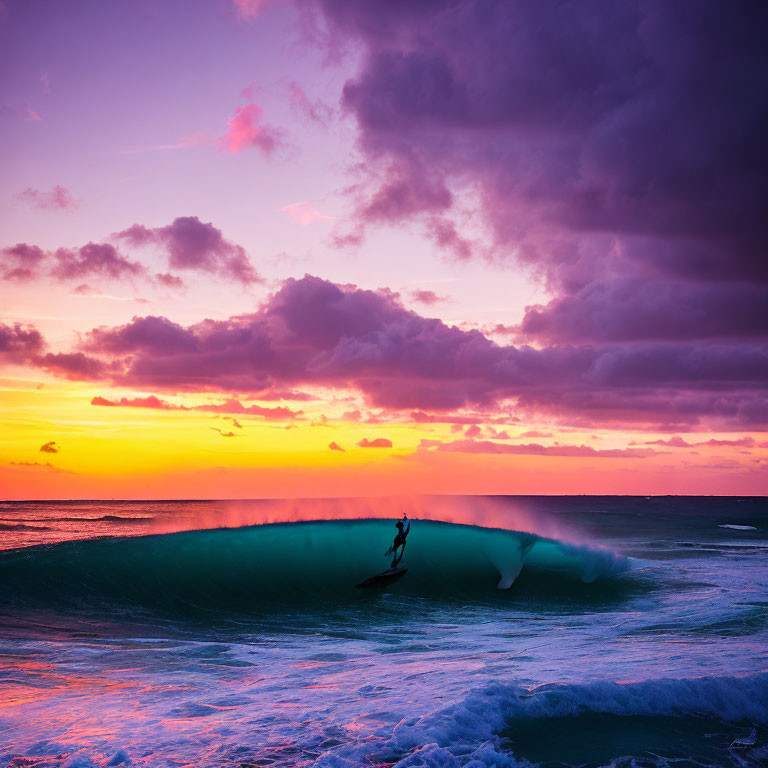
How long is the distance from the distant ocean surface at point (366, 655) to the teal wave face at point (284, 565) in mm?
77

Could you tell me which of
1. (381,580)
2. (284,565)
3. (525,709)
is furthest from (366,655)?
(284,565)

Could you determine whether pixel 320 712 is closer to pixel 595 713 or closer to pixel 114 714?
pixel 114 714

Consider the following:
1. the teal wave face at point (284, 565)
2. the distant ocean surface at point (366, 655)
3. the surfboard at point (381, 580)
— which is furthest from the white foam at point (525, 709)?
the surfboard at point (381, 580)

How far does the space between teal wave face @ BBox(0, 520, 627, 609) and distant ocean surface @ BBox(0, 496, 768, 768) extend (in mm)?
77

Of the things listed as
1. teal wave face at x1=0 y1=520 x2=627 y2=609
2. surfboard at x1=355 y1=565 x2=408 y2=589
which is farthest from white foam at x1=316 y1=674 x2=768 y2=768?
surfboard at x1=355 y1=565 x2=408 y2=589

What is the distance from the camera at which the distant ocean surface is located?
6.00 m

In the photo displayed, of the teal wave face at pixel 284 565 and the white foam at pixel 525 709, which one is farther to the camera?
the teal wave face at pixel 284 565

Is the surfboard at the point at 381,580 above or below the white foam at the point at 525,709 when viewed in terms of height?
below

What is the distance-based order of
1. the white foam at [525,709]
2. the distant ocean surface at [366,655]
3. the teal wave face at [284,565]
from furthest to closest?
the teal wave face at [284,565] → the distant ocean surface at [366,655] → the white foam at [525,709]

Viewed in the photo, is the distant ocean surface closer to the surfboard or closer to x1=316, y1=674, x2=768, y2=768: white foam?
x1=316, y1=674, x2=768, y2=768: white foam

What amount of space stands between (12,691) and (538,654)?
6.81 m

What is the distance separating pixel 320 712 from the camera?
6.80 m

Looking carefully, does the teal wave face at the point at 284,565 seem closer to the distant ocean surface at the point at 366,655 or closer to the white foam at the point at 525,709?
the distant ocean surface at the point at 366,655

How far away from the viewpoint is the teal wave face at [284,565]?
49.7ft
